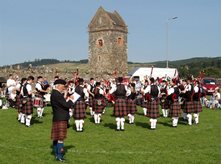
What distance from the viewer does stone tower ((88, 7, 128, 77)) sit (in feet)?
189

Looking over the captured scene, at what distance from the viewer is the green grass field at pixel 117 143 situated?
791 cm

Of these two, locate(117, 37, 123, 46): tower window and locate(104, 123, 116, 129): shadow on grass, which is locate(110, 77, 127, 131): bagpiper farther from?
locate(117, 37, 123, 46): tower window

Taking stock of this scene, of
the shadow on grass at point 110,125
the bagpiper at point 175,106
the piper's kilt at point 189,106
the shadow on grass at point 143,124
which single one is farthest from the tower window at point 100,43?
the bagpiper at point 175,106

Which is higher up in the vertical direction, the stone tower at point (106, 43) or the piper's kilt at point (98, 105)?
the stone tower at point (106, 43)

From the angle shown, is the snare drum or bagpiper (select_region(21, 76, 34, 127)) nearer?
bagpiper (select_region(21, 76, 34, 127))

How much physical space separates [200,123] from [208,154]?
5.20 m

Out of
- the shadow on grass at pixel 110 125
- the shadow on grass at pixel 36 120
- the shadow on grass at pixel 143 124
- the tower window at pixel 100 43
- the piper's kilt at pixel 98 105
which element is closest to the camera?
the shadow on grass at pixel 110 125

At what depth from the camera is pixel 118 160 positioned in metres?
7.78

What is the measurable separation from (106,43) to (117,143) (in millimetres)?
48903

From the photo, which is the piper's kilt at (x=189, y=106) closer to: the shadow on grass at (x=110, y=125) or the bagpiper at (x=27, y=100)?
the shadow on grass at (x=110, y=125)

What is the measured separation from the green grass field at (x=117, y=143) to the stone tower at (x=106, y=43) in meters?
44.3

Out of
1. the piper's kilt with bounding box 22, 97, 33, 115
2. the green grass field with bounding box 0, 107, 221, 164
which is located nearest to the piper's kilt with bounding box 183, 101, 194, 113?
the green grass field with bounding box 0, 107, 221, 164

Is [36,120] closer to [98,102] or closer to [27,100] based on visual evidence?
[27,100]

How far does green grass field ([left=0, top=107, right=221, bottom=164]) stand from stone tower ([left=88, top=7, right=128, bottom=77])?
4431 cm
